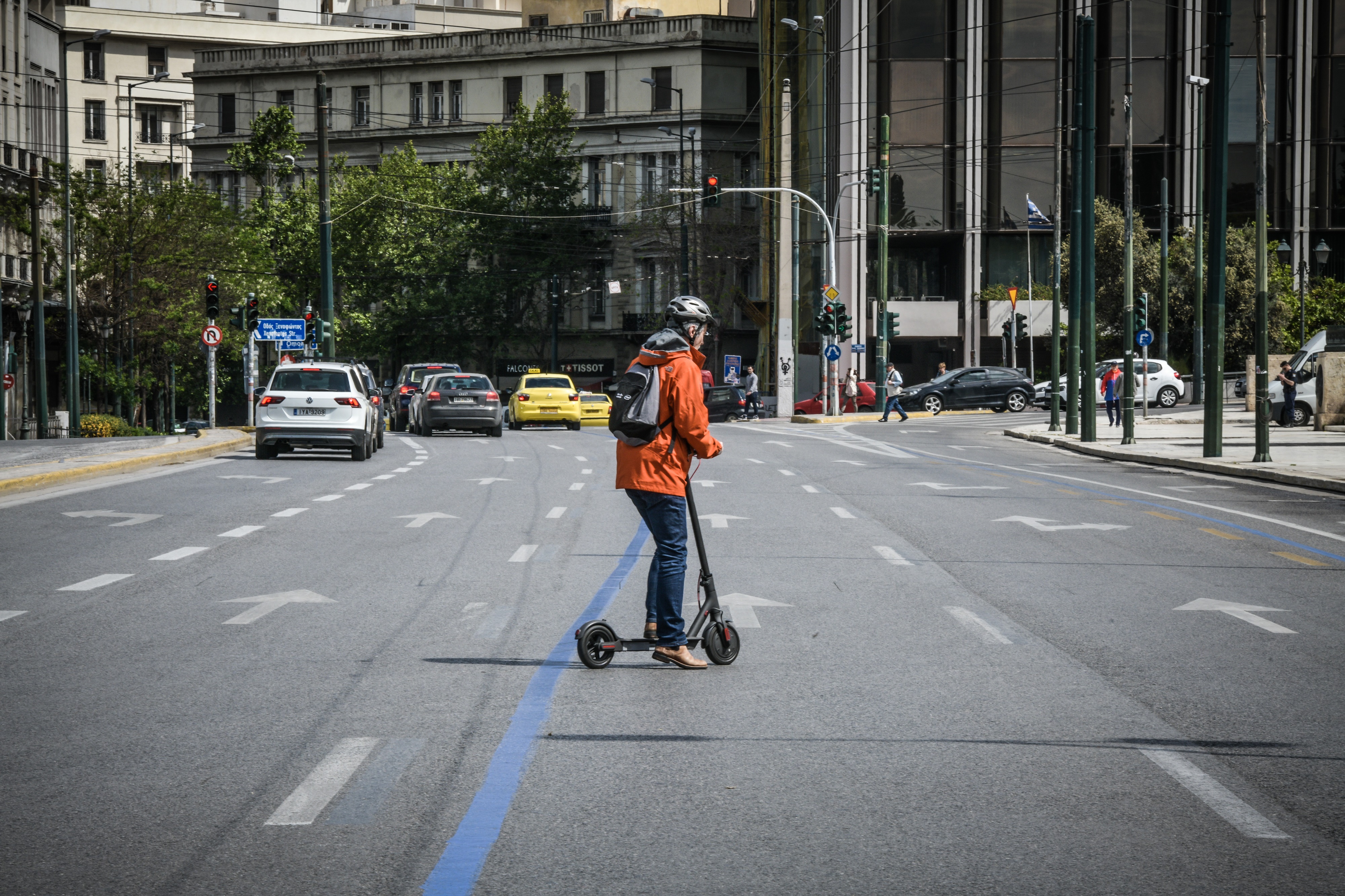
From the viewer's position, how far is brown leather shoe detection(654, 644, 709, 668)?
8.65 meters

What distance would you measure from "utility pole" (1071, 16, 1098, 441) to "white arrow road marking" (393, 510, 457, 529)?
2073 cm

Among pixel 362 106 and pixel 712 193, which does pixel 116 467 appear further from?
pixel 362 106

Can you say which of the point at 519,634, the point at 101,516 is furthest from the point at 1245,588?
the point at 101,516

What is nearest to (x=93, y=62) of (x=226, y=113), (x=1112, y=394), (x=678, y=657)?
(x=226, y=113)

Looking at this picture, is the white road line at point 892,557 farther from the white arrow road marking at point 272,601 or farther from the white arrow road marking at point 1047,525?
the white arrow road marking at point 272,601

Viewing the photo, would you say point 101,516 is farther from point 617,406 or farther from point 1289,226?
point 1289,226

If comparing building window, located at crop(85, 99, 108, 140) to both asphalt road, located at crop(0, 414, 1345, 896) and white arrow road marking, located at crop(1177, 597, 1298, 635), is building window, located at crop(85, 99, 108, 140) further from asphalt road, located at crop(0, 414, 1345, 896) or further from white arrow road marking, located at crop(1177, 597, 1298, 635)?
white arrow road marking, located at crop(1177, 597, 1298, 635)

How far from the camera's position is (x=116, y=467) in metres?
25.2

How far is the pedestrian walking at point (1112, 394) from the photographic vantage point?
45.9 m

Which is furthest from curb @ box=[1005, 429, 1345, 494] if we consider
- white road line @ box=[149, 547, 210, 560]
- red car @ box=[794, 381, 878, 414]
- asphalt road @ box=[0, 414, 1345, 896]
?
red car @ box=[794, 381, 878, 414]

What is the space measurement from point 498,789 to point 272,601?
18.0 ft

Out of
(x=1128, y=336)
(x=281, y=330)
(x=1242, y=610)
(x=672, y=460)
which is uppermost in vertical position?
(x=281, y=330)

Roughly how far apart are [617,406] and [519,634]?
1841 millimetres

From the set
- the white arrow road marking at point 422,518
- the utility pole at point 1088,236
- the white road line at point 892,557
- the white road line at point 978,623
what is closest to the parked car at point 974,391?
the utility pole at point 1088,236
